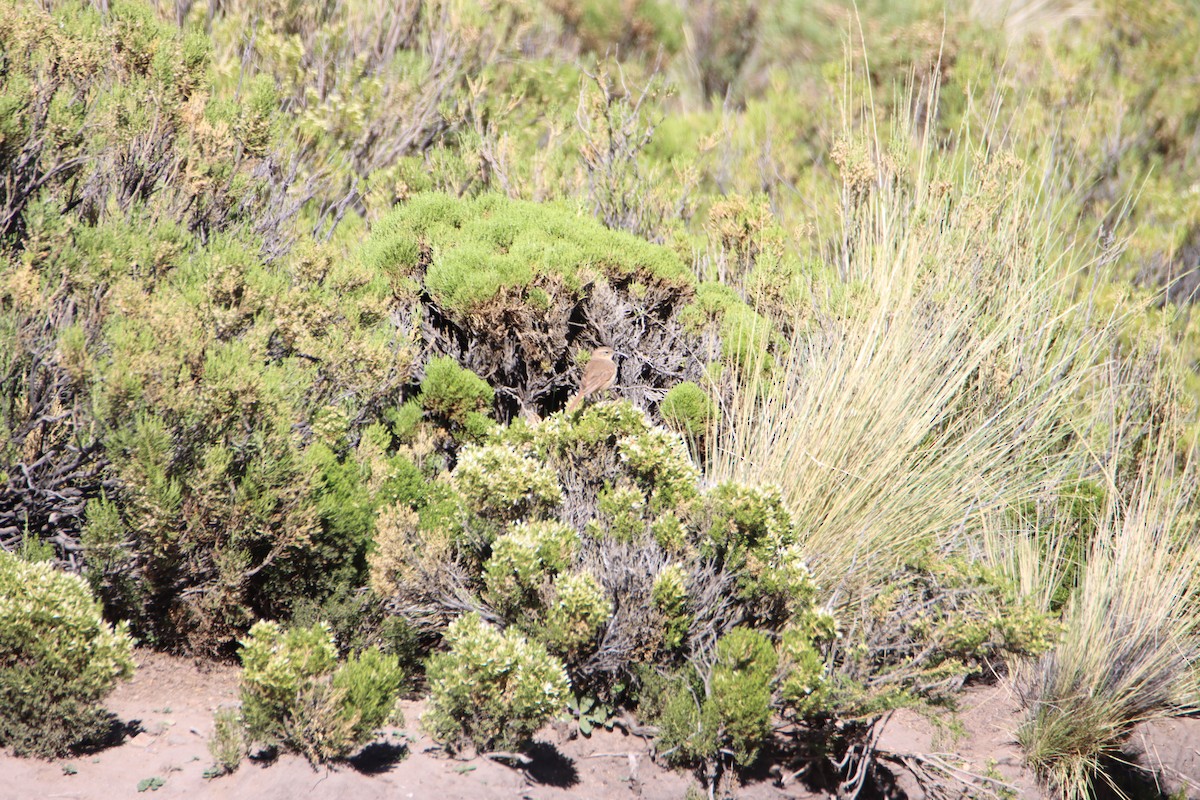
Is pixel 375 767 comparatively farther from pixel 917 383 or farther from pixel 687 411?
pixel 917 383

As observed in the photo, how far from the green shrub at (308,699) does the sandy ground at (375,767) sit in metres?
0.09

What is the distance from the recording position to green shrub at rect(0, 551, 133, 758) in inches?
110

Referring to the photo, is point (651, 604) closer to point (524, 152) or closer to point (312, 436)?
point (312, 436)

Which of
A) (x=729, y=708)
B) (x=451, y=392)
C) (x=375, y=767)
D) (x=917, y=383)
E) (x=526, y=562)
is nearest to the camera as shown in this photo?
(x=375, y=767)

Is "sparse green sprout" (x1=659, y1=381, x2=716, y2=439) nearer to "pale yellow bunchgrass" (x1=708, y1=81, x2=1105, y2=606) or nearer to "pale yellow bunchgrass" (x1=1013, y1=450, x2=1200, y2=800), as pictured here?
"pale yellow bunchgrass" (x1=708, y1=81, x2=1105, y2=606)

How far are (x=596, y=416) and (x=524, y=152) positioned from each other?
3.60m

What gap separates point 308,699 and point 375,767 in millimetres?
306

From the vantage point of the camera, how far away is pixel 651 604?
11.0 ft

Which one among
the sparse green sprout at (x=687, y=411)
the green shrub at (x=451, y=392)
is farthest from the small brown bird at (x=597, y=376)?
the green shrub at (x=451, y=392)

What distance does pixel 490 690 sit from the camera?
297cm

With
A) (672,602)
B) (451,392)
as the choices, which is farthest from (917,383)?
(451,392)

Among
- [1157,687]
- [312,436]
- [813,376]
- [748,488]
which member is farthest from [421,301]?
[1157,687]

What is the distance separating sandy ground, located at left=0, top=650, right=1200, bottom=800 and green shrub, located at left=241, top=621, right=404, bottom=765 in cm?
9

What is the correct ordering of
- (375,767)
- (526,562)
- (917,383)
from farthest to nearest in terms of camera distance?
1. (917,383)
2. (526,562)
3. (375,767)
